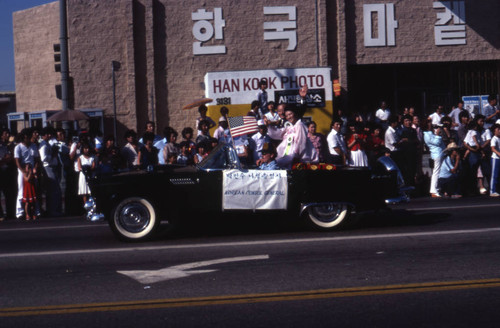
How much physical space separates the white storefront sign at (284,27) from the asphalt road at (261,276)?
15.3m

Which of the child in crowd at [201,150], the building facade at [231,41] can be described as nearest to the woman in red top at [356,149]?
the child in crowd at [201,150]

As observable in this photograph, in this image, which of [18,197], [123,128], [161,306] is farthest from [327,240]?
[123,128]

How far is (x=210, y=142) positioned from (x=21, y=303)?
28.7 ft

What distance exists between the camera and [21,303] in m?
6.95

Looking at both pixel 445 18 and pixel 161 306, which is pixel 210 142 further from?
pixel 445 18

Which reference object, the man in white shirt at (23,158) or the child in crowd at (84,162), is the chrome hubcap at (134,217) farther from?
the man in white shirt at (23,158)

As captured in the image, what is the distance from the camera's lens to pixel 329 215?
11.0 meters

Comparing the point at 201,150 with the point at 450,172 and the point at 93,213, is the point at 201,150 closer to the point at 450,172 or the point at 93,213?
the point at 93,213

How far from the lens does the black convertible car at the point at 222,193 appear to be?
1056cm

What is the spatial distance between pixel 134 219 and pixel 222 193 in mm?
1340

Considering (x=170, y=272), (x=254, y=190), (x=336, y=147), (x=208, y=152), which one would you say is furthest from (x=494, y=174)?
(x=170, y=272)

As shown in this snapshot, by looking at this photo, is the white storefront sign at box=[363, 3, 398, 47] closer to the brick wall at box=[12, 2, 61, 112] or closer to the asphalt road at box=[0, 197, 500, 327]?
the brick wall at box=[12, 2, 61, 112]

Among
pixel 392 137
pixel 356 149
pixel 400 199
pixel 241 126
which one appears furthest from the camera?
pixel 392 137

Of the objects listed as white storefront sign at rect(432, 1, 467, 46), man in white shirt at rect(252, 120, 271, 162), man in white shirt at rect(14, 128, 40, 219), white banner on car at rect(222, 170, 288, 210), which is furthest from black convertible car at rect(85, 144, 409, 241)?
white storefront sign at rect(432, 1, 467, 46)
